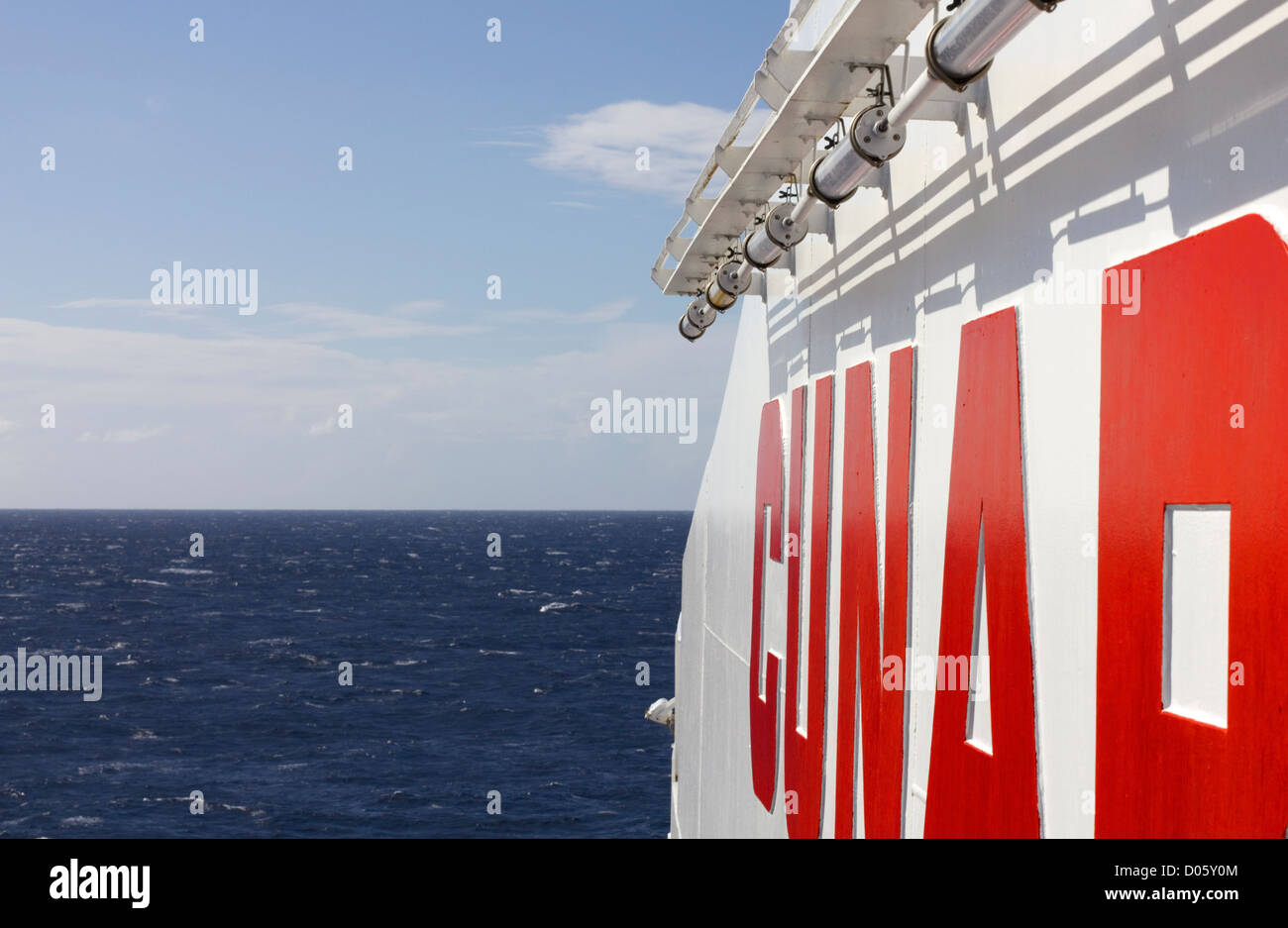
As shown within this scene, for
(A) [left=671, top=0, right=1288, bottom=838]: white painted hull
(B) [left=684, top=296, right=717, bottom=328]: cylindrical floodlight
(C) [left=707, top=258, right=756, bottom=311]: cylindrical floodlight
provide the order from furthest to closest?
(B) [left=684, top=296, right=717, bottom=328]: cylindrical floodlight < (C) [left=707, top=258, right=756, bottom=311]: cylindrical floodlight < (A) [left=671, top=0, right=1288, bottom=838]: white painted hull

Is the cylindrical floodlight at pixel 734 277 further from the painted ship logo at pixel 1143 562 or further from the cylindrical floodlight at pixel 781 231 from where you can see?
the painted ship logo at pixel 1143 562

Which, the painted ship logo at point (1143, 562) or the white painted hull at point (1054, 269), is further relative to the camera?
the white painted hull at point (1054, 269)

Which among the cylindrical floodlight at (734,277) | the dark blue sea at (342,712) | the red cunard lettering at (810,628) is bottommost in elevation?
the dark blue sea at (342,712)

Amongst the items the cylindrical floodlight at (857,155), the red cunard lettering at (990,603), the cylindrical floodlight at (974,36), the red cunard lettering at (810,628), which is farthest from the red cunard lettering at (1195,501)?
the red cunard lettering at (810,628)

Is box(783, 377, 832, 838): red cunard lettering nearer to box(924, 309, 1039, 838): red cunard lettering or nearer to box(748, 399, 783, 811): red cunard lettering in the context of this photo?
box(748, 399, 783, 811): red cunard lettering

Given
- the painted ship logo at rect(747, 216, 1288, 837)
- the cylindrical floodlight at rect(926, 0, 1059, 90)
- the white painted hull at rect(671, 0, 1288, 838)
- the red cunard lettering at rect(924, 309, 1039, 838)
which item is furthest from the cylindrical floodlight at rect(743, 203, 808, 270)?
the cylindrical floodlight at rect(926, 0, 1059, 90)

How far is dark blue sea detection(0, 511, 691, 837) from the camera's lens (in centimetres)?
4444

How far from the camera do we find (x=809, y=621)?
939 cm

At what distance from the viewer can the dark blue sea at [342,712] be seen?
44438 mm

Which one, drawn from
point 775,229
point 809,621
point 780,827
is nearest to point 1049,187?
point 775,229

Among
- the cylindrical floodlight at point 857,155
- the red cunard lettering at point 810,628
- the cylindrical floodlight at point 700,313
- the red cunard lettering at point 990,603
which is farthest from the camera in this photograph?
the cylindrical floodlight at point 700,313

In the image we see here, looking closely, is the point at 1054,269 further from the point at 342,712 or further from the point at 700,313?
the point at 342,712
